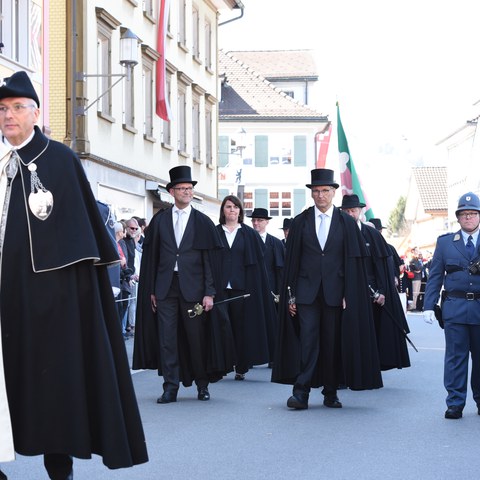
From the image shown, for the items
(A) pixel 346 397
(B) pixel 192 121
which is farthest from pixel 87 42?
(A) pixel 346 397

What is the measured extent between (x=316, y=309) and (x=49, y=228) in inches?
221

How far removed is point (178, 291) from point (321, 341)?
1467 millimetres

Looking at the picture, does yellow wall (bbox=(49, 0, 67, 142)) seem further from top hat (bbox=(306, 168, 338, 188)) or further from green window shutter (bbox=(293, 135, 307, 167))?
green window shutter (bbox=(293, 135, 307, 167))

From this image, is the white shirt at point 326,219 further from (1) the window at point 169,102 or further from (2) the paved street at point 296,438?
(1) the window at point 169,102

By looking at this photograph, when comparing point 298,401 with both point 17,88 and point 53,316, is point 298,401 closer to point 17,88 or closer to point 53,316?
point 53,316

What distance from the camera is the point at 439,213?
9781 centimetres

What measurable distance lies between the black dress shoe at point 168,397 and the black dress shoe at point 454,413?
2.59 metres

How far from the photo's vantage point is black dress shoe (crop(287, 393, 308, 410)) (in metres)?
11.0

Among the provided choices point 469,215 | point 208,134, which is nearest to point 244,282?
point 469,215

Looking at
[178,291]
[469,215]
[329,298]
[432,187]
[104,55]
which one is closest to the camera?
[469,215]

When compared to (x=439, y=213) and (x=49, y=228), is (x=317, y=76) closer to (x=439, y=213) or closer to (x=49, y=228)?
(x=439, y=213)

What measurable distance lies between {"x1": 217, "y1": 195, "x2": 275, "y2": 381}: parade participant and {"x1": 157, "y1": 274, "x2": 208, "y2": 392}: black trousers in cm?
238

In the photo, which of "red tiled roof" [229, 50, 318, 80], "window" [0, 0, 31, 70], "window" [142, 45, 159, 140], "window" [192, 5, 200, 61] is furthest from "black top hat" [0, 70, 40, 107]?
"red tiled roof" [229, 50, 318, 80]

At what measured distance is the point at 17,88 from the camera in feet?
19.6
